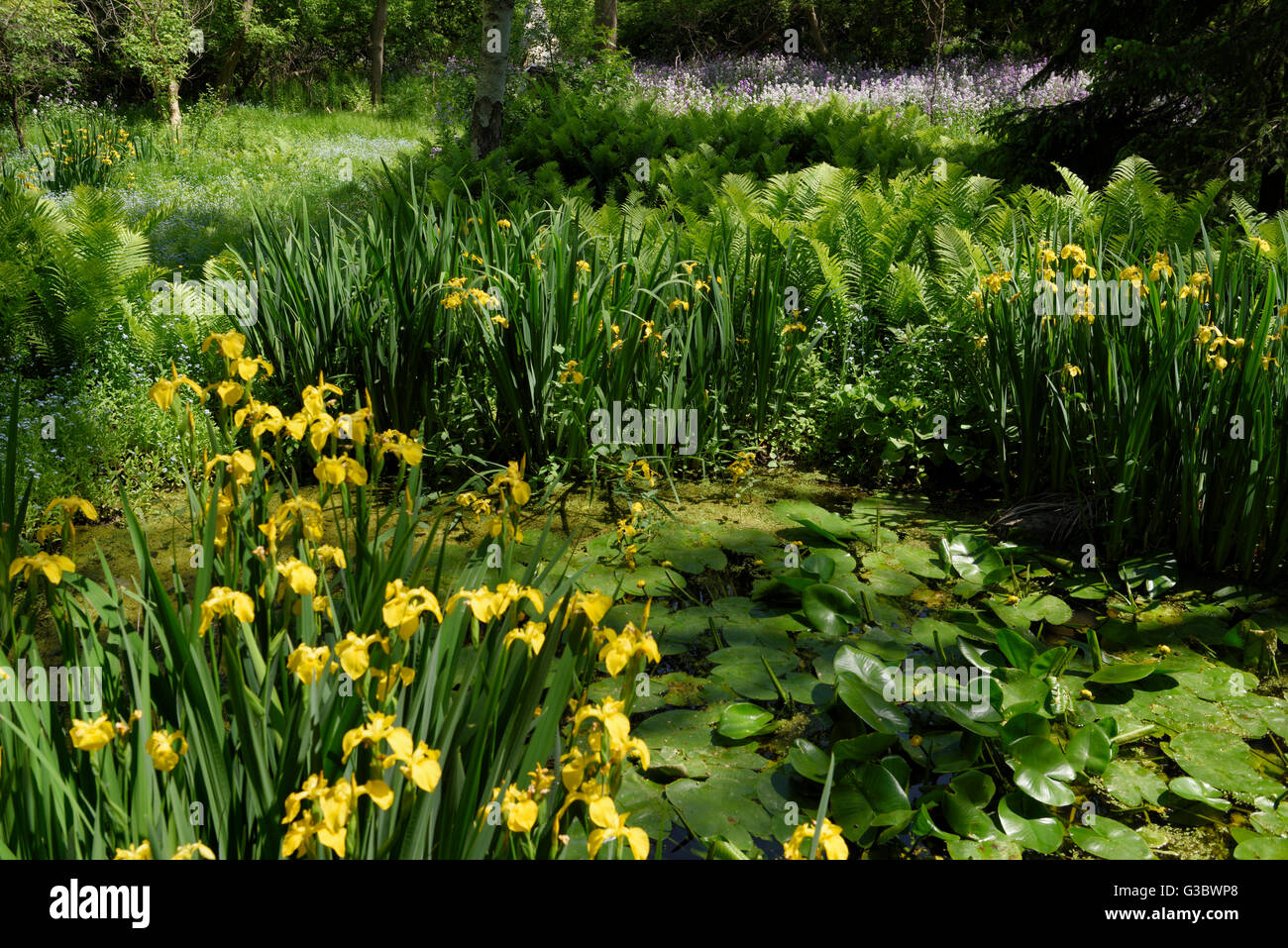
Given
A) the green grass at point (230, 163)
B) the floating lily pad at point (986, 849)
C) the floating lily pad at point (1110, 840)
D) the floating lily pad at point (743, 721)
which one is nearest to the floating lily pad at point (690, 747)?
the floating lily pad at point (743, 721)

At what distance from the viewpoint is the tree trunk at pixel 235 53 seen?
17.8 m

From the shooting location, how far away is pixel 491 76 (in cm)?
650

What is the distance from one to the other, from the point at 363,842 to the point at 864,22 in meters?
20.9

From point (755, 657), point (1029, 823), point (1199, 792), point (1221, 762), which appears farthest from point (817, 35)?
point (1029, 823)

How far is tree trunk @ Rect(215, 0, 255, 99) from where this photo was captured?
1781 cm

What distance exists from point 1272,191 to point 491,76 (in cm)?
514

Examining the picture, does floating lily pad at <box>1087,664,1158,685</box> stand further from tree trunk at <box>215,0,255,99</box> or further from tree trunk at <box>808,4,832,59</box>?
tree trunk at <box>215,0,255,99</box>

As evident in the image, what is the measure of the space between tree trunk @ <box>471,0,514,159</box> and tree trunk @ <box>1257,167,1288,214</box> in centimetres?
485

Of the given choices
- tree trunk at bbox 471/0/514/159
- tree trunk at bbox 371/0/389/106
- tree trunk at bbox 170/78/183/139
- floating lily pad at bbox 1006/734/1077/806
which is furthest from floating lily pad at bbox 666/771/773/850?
tree trunk at bbox 371/0/389/106

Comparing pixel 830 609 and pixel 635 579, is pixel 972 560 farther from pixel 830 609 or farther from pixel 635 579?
pixel 635 579

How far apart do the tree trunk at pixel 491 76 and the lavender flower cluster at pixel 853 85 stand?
4.35 meters

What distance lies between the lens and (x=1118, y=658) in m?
2.46

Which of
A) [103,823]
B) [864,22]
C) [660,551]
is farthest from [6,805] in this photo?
[864,22]

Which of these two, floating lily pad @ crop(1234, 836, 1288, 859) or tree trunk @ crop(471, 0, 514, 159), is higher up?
tree trunk @ crop(471, 0, 514, 159)
